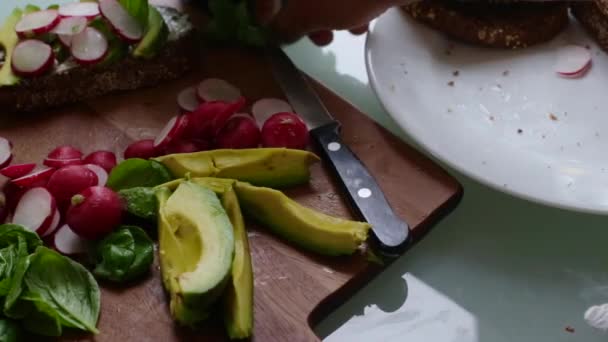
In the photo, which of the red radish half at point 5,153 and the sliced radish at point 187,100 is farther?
the sliced radish at point 187,100

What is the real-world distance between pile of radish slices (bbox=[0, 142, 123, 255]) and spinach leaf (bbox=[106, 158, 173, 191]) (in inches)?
1.1

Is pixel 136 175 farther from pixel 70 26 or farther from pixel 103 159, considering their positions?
pixel 70 26

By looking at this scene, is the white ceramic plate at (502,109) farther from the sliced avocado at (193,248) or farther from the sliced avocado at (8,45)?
the sliced avocado at (8,45)

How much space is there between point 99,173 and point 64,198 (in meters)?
0.08

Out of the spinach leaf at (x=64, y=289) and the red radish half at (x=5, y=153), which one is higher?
the spinach leaf at (x=64, y=289)

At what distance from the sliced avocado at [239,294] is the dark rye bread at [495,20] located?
29.7 inches

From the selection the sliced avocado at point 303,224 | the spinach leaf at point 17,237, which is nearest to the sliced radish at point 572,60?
the sliced avocado at point 303,224

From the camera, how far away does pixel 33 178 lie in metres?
1.24

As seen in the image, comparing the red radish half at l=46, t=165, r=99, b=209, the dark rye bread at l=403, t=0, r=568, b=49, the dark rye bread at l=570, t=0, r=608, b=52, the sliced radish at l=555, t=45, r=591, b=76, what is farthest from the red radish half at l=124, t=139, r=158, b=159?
the dark rye bread at l=570, t=0, r=608, b=52

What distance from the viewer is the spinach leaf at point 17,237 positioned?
1112mm

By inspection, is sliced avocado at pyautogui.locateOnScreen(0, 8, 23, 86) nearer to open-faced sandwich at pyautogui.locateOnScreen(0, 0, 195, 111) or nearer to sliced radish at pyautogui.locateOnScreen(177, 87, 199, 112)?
open-faced sandwich at pyautogui.locateOnScreen(0, 0, 195, 111)

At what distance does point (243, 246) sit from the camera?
111 cm

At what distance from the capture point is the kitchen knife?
1.18m

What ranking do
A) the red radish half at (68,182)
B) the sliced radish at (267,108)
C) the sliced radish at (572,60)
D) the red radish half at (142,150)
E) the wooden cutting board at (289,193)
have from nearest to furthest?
1. the wooden cutting board at (289,193)
2. the red radish half at (68,182)
3. the red radish half at (142,150)
4. the sliced radish at (267,108)
5. the sliced radish at (572,60)
